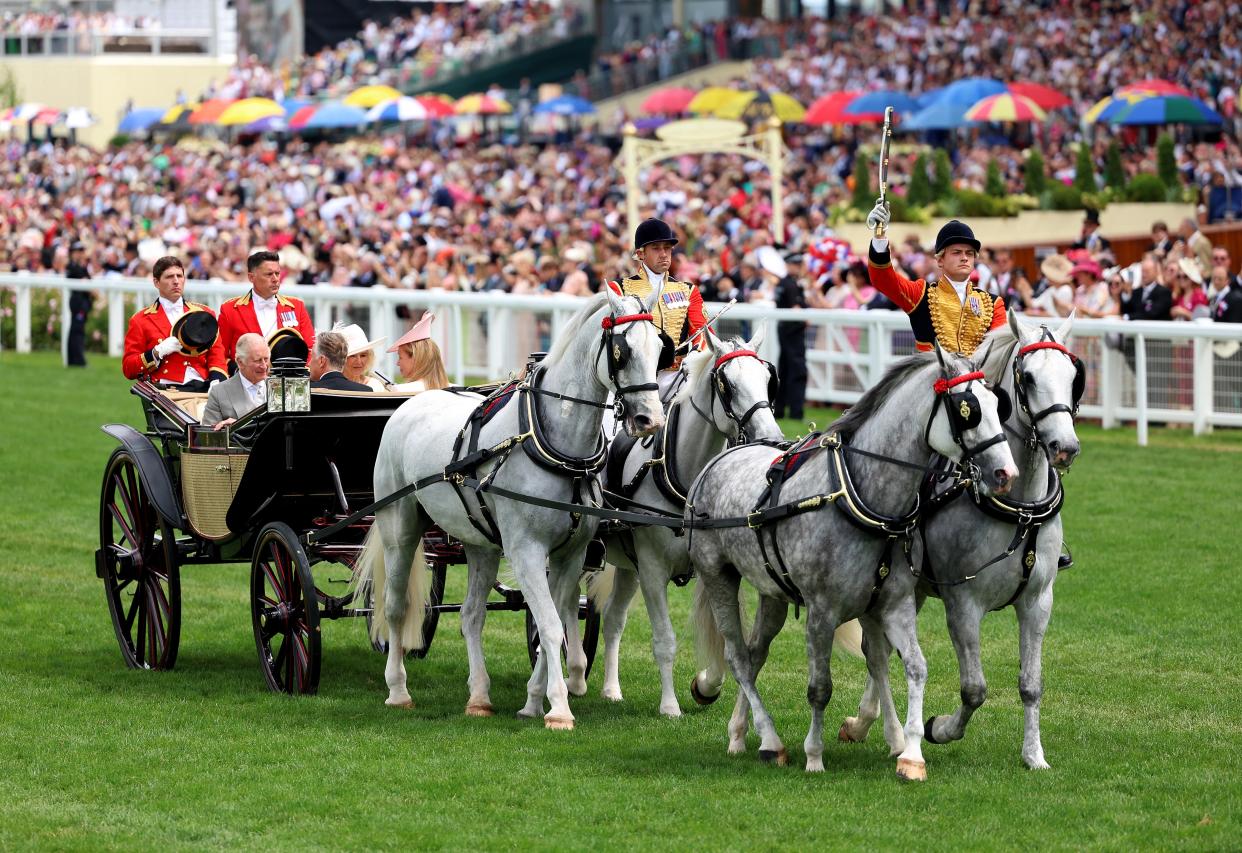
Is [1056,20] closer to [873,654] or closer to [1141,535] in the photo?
[1141,535]

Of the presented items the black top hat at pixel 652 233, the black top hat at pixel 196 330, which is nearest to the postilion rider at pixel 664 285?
the black top hat at pixel 652 233

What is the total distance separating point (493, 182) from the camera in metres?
40.9

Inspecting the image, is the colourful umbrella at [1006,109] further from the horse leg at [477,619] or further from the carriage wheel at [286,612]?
the carriage wheel at [286,612]

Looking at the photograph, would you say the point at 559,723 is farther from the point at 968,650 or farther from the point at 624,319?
the point at 968,650

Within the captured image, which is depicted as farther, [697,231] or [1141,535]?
[697,231]

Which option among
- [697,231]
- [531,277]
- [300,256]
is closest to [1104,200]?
[697,231]

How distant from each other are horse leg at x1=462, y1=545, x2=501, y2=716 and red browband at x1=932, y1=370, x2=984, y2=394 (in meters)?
2.91

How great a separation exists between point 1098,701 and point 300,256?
1879 cm

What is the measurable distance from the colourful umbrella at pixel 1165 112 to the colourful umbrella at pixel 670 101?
1392 cm

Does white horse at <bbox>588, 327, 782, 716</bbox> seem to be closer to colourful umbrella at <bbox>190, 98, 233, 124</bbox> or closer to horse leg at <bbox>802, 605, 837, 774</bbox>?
horse leg at <bbox>802, 605, 837, 774</bbox>

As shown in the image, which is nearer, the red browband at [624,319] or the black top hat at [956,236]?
the red browband at [624,319]

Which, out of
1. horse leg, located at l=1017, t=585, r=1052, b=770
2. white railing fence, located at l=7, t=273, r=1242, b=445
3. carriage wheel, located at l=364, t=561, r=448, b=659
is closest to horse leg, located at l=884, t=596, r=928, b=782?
horse leg, located at l=1017, t=585, r=1052, b=770

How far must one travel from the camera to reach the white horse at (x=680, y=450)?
8328mm

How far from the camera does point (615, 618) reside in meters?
9.70
